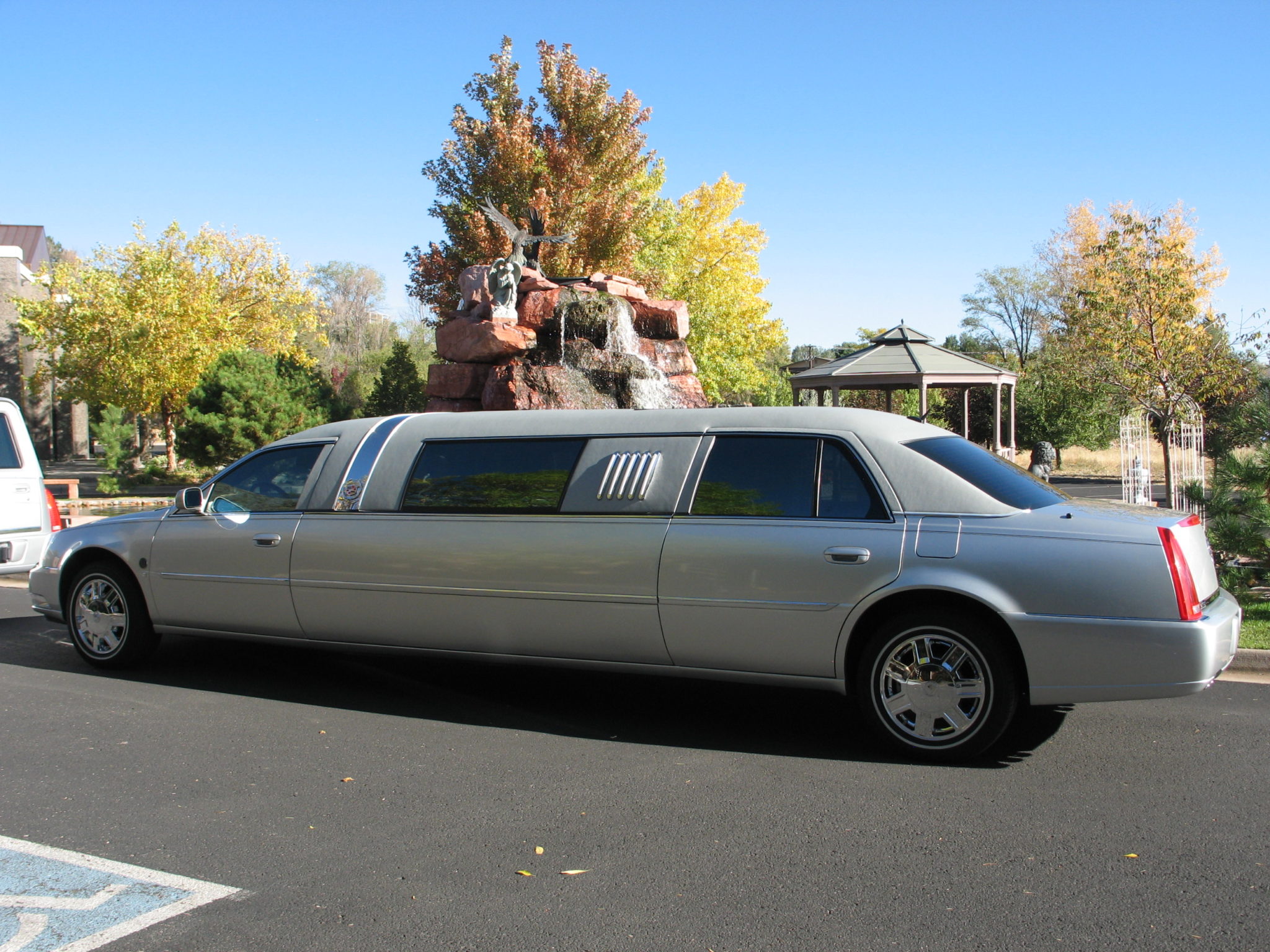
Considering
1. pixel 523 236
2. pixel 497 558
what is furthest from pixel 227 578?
pixel 523 236

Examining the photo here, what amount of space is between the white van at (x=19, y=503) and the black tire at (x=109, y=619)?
8.80 feet

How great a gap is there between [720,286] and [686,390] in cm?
2257

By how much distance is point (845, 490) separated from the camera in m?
5.04

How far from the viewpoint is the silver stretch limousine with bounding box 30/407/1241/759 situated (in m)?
4.57

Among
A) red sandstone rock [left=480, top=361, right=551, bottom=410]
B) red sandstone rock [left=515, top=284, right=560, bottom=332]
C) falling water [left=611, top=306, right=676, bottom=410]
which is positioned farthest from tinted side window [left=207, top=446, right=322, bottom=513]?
red sandstone rock [left=515, top=284, right=560, bottom=332]

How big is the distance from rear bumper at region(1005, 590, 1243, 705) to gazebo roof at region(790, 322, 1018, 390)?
16477 mm

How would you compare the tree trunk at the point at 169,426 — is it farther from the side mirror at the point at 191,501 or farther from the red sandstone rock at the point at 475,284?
the side mirror at the point at 191,501

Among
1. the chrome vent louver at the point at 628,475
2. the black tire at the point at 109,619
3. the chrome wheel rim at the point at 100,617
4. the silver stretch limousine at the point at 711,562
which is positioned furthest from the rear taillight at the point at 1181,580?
the chrome wheel rim at the point at 100,617

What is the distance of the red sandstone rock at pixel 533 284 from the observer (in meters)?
16.5

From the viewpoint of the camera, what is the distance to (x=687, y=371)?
1673cm

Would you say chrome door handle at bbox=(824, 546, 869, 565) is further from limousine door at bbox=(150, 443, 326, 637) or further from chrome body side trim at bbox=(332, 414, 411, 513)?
limousine door at bbox=(150, 443, 326, 637)

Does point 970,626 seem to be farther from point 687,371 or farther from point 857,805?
point 687,371

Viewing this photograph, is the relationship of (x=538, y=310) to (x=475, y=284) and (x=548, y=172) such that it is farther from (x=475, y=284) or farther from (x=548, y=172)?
(x=548, y=172)

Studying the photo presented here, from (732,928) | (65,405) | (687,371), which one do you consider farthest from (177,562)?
(65,405)
